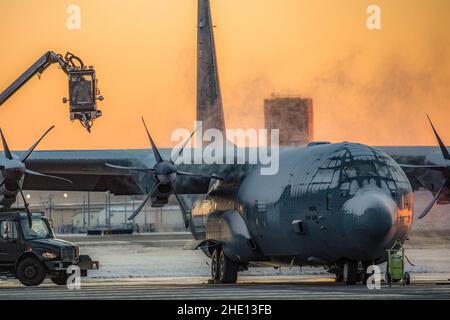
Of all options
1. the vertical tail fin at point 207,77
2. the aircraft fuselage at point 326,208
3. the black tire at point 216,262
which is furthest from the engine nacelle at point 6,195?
the vertical tail fin at point 207,77

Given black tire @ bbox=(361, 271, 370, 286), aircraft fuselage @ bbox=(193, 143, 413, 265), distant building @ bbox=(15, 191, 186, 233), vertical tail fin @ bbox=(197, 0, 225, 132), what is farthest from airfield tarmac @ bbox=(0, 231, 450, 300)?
distant building @ bbox=(15, 191, 186, 233)

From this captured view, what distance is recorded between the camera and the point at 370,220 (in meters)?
25.0


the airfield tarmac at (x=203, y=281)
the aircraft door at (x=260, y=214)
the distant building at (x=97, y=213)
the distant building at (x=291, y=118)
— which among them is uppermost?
the distant building at (x=291, y=118)

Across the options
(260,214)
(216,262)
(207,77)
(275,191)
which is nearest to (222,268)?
(216,262)

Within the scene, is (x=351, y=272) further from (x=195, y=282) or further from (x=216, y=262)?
(x=195, y=282)

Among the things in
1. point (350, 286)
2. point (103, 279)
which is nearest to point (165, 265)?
point (103, 279)

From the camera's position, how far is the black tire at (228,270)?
31828mm

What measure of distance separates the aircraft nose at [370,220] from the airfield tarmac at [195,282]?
1.02 meters

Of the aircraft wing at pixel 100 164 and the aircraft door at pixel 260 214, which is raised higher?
the aircraft wing at pixel 100 164

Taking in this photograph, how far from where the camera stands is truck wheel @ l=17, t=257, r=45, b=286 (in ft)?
101

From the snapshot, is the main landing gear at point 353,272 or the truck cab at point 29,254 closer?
the main landing gear at point 353,272

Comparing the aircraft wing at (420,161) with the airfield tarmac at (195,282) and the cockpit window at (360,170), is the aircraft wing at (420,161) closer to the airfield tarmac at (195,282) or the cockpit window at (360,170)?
the airfield tarmac at (195,282)
